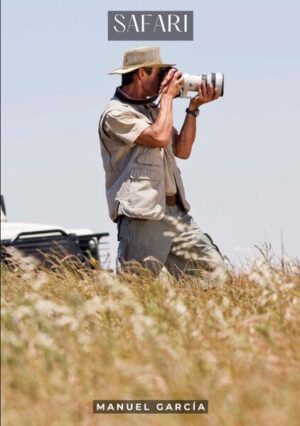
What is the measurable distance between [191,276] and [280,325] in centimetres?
156

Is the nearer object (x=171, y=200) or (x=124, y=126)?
(x=124, y=126)

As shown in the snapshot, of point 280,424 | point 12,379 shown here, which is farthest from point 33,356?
point 280,424

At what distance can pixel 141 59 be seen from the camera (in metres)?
6.77

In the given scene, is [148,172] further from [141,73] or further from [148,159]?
[141,73]

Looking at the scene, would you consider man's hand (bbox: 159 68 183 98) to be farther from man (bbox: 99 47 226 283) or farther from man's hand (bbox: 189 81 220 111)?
man's hand (bbox: 189 81 220 111)

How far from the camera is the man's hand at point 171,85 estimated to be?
6.60m

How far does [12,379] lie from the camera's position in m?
4.03

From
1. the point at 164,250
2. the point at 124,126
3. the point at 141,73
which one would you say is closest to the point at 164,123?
the point at 124,126

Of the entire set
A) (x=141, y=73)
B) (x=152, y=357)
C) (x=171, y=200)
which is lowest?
(x=152, y=357)

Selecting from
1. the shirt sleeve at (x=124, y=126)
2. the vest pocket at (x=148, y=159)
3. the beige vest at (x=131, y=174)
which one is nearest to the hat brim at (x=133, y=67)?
the beige vest at (x=131, y=174)

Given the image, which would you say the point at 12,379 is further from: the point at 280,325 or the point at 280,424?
the point at 280,325

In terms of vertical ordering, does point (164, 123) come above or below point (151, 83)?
below

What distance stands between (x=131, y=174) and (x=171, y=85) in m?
0.56

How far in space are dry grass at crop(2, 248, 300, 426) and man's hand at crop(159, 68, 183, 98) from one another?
144 cm
